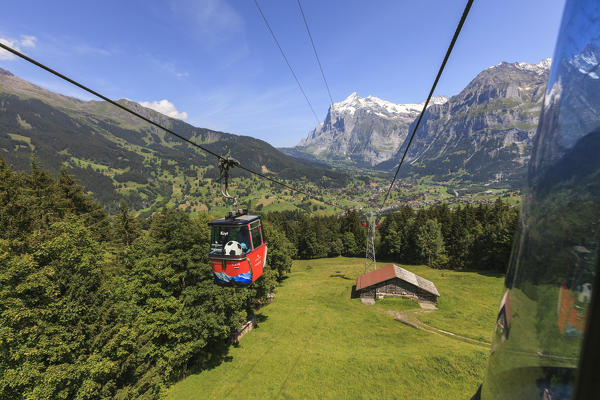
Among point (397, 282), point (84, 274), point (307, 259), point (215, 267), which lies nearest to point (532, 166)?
point (215, 267)

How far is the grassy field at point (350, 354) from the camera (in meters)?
21.6

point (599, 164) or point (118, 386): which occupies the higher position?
point (599, 164)

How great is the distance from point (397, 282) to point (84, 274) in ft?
133

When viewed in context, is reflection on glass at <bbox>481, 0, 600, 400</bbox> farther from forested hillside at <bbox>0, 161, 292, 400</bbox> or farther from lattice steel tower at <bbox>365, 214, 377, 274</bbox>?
lattice steel tower at <bbox>365, 214, 377, 274</bbox>

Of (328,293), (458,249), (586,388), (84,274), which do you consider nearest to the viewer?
(586,388)

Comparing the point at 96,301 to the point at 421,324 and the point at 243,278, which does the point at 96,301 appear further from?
the point at 421,324

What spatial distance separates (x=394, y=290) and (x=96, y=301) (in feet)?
131

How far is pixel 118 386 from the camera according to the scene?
1608 cm

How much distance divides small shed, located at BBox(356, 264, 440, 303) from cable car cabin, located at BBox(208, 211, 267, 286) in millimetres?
34054

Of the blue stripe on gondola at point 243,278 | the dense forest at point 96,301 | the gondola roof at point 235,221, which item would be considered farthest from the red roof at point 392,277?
the gondola roof at point 235,221

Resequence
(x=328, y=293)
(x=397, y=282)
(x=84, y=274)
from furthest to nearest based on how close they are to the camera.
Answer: (x=328, y=293) → (x=397, y=282) → (x=84, y=274)

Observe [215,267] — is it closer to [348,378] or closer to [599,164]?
[599,164]

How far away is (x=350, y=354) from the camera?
26.1m

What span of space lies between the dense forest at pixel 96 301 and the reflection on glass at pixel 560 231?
727 inches
